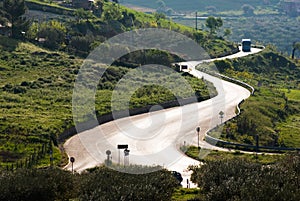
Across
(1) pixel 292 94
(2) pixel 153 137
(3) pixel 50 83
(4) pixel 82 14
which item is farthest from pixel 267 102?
(4) pixel 82 14

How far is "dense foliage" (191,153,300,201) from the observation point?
46.2 m

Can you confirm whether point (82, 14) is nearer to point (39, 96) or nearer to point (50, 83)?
point (50, 83)

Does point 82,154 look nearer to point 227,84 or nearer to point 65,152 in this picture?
point 65,152

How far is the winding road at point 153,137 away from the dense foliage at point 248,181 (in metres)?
13.4

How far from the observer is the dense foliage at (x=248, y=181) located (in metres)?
46.2

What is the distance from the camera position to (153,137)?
92.1 metres

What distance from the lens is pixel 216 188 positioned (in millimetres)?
50438

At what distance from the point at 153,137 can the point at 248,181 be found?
43.2 metres

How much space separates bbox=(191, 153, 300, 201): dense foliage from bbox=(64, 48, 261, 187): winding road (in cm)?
1343

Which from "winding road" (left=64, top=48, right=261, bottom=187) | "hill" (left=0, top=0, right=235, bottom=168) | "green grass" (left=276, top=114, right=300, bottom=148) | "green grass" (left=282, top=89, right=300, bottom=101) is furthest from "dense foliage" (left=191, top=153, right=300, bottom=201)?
"green grass" (left=282, top=89, right=300, bottom=101)

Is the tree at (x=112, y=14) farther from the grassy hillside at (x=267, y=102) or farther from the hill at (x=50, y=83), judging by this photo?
the grassy hillside at (x=267, y=102)

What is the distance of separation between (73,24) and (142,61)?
116 feet

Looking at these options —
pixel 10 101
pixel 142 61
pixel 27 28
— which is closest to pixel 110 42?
pixel 142 61

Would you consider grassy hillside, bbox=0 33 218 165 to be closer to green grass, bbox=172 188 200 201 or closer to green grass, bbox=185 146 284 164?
green grass, bbox=185 146 284 164
